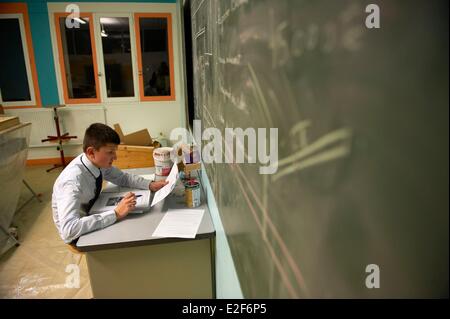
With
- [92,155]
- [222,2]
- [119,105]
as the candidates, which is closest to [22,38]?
[119,105]

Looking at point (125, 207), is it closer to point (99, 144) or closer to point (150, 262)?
point (150, 262)

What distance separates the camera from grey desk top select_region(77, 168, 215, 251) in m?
1.46

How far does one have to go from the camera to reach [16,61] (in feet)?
15.5

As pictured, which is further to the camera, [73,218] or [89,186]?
[89,186]

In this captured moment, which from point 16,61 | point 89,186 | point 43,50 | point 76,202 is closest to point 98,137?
point 89,186

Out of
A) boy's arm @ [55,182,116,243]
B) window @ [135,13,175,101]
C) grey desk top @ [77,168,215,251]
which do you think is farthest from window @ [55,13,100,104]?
grey desk top @ [77,168,215,251]

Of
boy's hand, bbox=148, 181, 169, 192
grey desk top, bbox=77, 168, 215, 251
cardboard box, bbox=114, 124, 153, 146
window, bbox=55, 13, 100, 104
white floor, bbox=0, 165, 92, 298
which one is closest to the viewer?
grey desk top, bbox=77, 168, 215, 251

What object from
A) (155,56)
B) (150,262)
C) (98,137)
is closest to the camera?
(150,262)

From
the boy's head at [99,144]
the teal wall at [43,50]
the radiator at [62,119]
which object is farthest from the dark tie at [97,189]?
the teal wall at [43,50]

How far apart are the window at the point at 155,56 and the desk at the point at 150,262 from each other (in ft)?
12.3

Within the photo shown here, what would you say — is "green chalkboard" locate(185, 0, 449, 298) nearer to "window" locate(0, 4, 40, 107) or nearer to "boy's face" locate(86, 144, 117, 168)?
"boy's face" locate(86, 144, 117, 168)

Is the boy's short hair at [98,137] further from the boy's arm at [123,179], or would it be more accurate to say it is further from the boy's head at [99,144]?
the boy's arm at [123,179]

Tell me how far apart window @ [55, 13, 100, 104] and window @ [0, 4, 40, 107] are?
0.43 m

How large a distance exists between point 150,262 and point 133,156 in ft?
6.27
